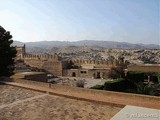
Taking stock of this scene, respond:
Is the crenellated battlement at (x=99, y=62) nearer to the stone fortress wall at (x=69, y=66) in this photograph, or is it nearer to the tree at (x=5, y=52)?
the stone fortress wall at (x=69, y=66)

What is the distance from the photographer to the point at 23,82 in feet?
54.1

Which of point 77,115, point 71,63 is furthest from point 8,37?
point 71,63

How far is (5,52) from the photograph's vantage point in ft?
69.5

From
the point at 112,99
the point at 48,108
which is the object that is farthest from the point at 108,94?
the point at 48,108

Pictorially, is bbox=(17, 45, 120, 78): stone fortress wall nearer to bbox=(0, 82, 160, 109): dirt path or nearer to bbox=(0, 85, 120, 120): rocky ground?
bbox=(0, 82, 160, 109): dirt path

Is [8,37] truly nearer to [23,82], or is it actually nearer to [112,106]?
[23,82]

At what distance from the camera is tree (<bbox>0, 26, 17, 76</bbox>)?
20.9 m

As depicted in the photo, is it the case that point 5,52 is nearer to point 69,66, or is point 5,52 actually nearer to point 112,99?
point 112,99

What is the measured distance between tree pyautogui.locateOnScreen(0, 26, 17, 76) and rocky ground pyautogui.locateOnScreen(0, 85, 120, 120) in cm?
834

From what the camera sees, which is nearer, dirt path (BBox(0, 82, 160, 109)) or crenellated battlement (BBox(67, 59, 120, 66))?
dirt path (BBox(0, 82, 160, 109))

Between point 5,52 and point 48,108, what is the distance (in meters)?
12.5

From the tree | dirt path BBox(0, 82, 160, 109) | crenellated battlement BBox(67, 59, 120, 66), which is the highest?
the tree

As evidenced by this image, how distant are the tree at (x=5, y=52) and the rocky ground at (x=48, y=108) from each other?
8.34 meters

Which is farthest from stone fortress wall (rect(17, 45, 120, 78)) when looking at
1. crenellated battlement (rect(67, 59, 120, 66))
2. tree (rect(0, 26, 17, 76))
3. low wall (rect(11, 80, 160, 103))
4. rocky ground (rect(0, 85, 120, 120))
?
rocky ground (rect(0, 85, 120, 120))
